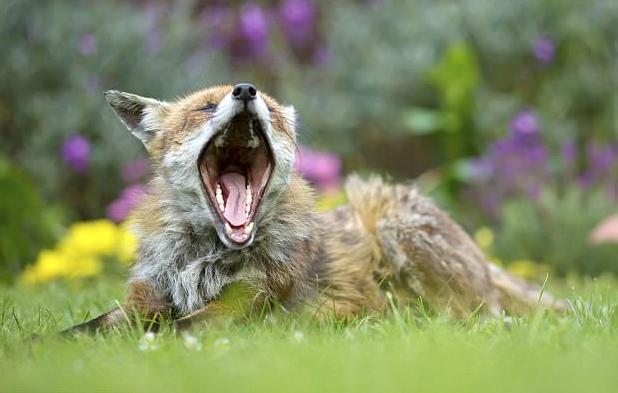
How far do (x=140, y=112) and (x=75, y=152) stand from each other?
401 cm

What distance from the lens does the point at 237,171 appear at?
5512 mm

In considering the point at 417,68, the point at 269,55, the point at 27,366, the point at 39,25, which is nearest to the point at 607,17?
the point at 417,68

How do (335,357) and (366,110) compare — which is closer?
(335,357)

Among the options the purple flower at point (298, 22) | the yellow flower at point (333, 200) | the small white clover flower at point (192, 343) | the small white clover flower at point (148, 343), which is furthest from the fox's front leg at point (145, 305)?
the purple flower at point (298, 22)

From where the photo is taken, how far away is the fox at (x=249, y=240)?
5.11 m

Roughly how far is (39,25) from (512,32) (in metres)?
5.17

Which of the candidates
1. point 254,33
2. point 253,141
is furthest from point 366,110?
point 253,141

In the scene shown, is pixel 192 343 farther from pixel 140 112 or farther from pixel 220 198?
pixel 140 112

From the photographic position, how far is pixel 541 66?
11875mm

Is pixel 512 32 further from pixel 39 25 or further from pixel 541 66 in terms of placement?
pixel 39 25

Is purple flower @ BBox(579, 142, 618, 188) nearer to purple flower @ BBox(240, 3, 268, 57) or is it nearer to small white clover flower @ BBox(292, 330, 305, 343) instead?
purple flower @ BBox(240, 3, 268, 57)

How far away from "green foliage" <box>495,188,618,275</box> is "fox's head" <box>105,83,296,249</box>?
166 inches

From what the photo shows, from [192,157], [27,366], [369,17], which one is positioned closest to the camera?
[27,366]

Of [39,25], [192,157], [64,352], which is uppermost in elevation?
[39,25]
